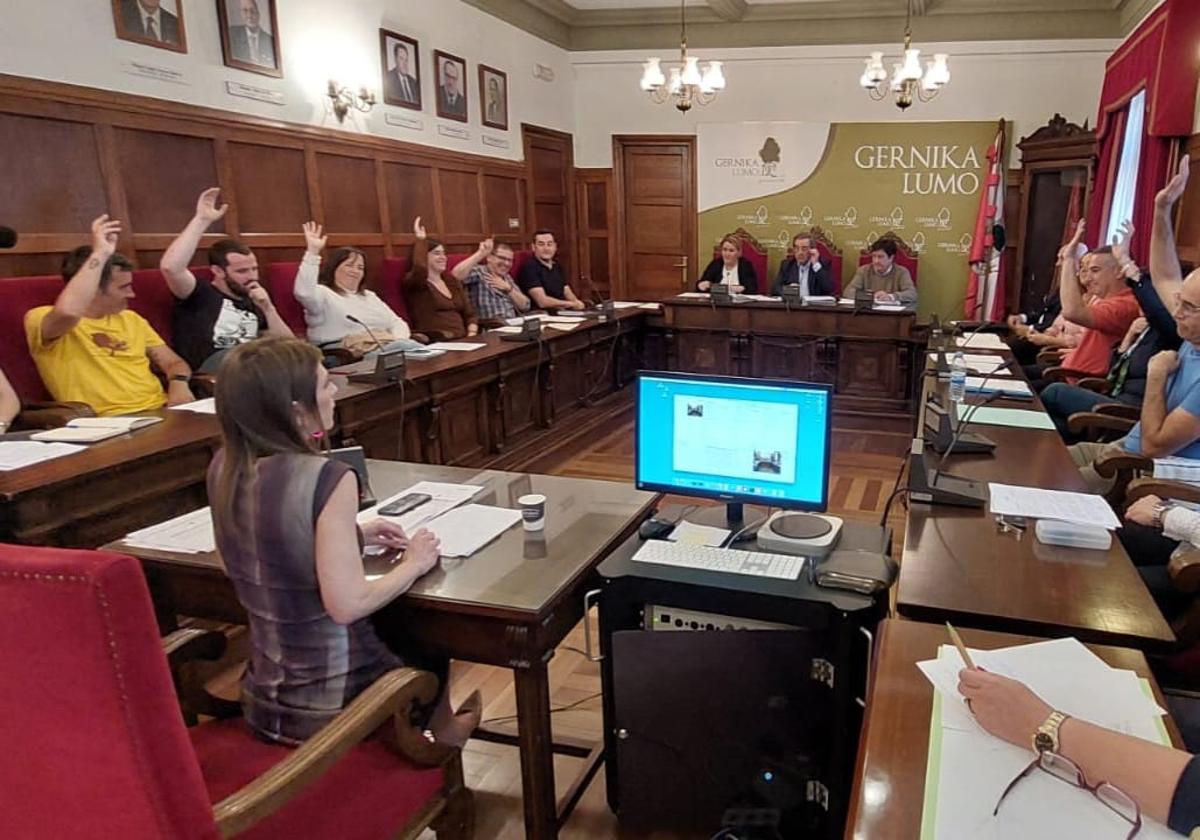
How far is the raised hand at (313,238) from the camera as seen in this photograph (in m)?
4.20

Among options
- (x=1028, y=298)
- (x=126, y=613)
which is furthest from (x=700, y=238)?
(x=126, y=613)

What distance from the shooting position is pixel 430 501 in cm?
189

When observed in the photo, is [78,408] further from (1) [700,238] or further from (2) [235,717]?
(1) [700,238]

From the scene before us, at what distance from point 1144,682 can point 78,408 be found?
3.04 meters

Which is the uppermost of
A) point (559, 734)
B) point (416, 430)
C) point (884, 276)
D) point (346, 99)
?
point (346, 99)

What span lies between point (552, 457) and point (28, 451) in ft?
9.06

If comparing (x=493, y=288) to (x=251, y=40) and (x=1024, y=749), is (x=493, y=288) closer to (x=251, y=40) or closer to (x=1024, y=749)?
(x=251, y=40)

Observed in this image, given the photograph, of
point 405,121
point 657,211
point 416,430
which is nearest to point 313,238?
point 416,430

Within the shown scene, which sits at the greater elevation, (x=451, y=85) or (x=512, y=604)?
(x=451, y=85)

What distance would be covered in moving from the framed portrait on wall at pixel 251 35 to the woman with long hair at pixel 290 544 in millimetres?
3449

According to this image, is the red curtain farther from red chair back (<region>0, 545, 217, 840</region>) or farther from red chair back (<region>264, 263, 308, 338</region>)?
red chair back (<region>0, 545, 217, 840</region>)

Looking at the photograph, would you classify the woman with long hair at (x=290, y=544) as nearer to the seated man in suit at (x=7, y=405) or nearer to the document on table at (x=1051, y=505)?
the document on table at (x=1051, y=505)

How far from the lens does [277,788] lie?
106 cm

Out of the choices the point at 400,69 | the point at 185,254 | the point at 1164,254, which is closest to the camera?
the point at 1164,254
